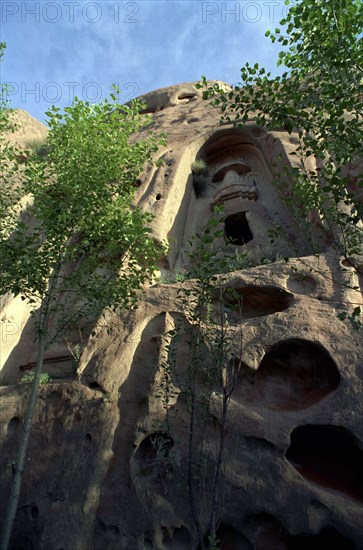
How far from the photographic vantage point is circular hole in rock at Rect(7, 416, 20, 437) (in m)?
7.26

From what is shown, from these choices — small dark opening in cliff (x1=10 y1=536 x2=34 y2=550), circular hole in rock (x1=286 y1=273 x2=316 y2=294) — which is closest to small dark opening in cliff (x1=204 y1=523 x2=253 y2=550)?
small dark opening in cliff (x1=10 y1=536 x2=34 y2=550)

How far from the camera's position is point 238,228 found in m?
12.8

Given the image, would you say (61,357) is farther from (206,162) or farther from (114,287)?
(206,162)

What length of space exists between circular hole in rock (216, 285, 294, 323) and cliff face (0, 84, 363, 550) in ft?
0.07

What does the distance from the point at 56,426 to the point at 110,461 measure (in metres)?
1.16

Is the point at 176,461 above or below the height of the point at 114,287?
below

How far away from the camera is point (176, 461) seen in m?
5.28

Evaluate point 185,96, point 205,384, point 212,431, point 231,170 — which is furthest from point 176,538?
point 185,96

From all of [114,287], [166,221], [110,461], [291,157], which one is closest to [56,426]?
[110,461]

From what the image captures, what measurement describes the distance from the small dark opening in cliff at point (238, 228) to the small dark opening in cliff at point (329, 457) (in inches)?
269

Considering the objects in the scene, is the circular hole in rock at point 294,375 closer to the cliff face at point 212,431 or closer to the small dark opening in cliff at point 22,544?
the cliff face at point 212,431

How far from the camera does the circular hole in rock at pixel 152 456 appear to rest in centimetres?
585

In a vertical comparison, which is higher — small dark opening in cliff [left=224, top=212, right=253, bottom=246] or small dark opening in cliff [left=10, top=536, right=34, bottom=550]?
small dark opening in cliff [left=224, top=212, right=253, bottom=246]

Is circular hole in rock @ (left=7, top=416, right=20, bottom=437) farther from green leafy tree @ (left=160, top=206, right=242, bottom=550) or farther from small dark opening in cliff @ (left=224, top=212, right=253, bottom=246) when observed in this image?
small dark opening in cliff @ (left=224, top=212, right=253, bottom=246)
